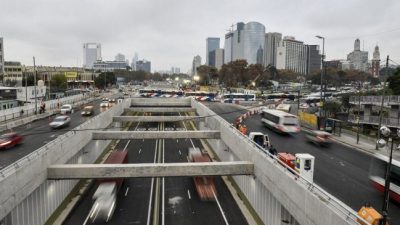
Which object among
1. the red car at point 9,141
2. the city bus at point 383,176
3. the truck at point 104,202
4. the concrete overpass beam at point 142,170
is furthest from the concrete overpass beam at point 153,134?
the city bus at point 383,176

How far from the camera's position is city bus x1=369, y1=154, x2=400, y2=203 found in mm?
23688

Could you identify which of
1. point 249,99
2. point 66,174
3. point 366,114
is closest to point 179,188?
point 66,174

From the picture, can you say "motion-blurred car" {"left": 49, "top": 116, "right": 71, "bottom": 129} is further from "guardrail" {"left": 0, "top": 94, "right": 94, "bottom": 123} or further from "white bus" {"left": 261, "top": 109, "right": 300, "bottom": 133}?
"white bus" {"left": 261, "top": 109, "right": 300, "bottom": 133}

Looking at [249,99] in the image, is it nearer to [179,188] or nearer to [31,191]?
[179,188]

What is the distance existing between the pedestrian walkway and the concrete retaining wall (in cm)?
3491

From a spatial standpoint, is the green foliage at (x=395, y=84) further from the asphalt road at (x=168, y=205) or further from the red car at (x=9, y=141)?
the red car at (x=9, y=141)

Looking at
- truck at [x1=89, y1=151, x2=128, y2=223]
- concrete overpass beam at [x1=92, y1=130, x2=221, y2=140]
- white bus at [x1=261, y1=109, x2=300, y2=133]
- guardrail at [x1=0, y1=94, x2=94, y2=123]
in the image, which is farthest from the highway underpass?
guardrail at [x1=0, y1=94, x2=94, y2=123]

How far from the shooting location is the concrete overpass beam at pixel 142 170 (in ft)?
87.8

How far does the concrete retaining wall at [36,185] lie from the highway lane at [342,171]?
71.4 ft

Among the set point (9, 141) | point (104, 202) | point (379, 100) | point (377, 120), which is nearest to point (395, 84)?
point (379, 100)

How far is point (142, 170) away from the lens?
27203mm

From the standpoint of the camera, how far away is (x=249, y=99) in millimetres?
121562

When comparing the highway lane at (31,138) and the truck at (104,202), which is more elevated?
the highway lane at (31,138)

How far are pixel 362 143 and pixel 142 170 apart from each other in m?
34.5
